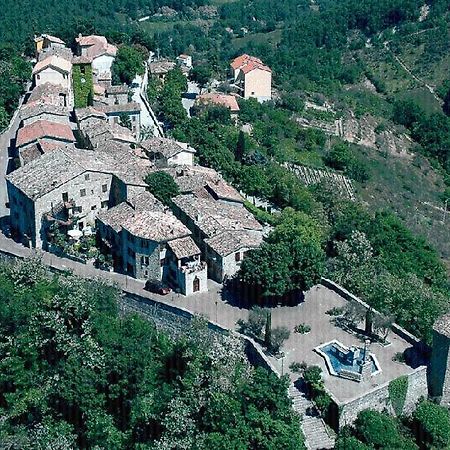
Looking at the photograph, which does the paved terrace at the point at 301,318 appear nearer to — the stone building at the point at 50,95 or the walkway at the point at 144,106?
the stone building at the point at 50,95

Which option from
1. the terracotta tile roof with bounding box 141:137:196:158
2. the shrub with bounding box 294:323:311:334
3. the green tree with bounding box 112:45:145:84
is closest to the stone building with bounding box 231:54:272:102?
the green tree with bounding box 112:45:145:84

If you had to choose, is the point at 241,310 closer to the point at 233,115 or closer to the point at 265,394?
the point at 265,394

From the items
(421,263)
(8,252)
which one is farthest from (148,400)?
(421,263)

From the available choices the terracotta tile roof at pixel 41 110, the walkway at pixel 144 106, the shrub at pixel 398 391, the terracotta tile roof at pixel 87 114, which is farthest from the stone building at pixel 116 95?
the shrub at pixel 398 391

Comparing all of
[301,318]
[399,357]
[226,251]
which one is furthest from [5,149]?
[399,357]

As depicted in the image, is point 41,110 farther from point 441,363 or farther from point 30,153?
point 441,363
